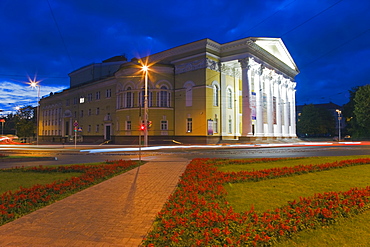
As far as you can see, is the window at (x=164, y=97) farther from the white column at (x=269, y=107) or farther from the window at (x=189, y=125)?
the white column at (x=269, y=107)

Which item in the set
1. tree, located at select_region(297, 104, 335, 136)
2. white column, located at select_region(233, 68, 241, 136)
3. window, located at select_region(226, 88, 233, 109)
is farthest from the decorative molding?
tree, located at select_region(297, 104, 335, 136)

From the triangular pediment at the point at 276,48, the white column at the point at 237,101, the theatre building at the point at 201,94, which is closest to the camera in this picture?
the theatre building at the point at 201,94

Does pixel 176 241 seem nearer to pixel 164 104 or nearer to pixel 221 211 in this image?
pixel 221 211

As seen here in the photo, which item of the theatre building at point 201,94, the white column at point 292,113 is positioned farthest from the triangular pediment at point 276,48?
the white column at point 292,113

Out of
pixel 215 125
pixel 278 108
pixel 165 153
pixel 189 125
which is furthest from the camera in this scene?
pixel 278 108

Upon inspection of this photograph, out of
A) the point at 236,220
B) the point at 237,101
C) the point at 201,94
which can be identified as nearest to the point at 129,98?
the point at 201,94

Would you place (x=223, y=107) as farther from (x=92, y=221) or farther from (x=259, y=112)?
(x=92, y=221)

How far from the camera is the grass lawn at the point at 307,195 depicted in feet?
13.4

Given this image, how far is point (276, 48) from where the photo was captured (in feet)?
163

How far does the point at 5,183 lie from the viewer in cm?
895

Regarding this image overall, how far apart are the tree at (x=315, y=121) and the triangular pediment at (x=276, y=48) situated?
3124cm

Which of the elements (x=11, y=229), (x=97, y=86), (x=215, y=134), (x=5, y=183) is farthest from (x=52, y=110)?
(x=11, y=229)

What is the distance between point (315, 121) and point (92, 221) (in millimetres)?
87576

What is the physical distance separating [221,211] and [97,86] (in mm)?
52722
